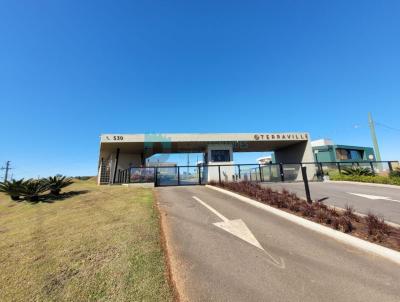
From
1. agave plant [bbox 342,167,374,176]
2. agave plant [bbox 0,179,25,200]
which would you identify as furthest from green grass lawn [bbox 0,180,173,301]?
agave plant [bbox 342,167,374,176]

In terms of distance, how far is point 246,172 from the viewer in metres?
17.8

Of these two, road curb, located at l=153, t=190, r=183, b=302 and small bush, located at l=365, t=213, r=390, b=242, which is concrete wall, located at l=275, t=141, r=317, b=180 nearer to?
small bush, located at l=365, t=213, r=390, b=242

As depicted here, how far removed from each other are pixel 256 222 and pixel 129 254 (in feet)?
11.8

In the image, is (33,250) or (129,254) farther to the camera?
(33,250)

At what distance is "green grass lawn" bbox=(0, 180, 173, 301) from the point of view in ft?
8.88

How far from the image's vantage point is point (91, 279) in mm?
3002

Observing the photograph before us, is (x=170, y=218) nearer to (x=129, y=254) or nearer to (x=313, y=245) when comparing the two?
(x=129, y=254)

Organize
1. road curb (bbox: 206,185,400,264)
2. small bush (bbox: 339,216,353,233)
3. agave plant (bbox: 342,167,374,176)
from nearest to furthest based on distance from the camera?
1. road curb (bbox: 206,185,400,264)
2. small bush (bbox: 339,216,353,233)
3. agave plant (bbox: 342,167,374,176)

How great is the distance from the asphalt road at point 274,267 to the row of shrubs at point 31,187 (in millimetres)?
10079

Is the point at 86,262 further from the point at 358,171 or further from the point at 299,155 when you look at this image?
the point at 299,155

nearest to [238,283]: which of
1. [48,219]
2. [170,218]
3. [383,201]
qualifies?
[170,218]

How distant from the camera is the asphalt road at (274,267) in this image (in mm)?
2713

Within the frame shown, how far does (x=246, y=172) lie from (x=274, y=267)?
48.1 ft

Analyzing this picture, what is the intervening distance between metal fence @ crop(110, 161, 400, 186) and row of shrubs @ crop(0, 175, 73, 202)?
4.99 meters
